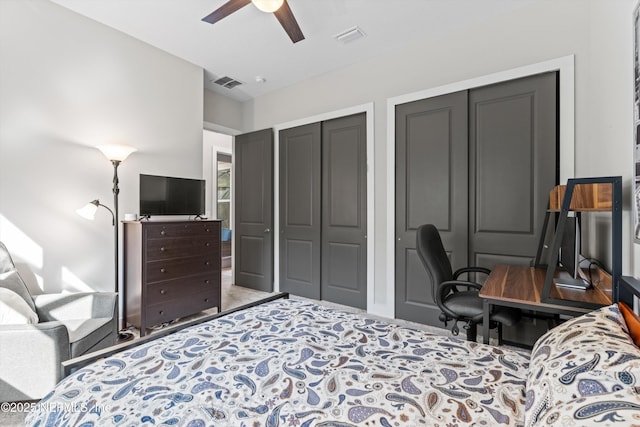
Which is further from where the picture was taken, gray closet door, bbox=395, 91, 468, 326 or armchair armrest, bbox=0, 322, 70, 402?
gray closet door, bbox=395, 91, 468, 326

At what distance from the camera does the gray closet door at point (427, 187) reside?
2.85m

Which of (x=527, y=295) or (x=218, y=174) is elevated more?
(x=218, y=174)

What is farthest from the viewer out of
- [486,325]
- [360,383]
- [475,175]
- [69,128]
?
[475,175]

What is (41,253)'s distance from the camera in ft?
8.03

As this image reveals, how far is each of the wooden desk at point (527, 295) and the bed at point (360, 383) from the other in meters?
0.30

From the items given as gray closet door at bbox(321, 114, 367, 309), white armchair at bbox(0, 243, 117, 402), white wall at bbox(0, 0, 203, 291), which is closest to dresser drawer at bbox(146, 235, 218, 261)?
white wall at bbox(0, 0, 203, 291)

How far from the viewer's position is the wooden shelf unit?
4.62 ft

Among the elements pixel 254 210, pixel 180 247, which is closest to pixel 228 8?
pixel 180 247

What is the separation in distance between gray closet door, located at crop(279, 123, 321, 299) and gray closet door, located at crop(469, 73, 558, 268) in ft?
6.09

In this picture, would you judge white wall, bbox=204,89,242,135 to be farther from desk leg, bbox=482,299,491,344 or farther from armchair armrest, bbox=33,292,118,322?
desk leg, bbox=482,299,491,344

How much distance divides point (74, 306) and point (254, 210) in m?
2.53

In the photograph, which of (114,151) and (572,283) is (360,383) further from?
(114,151)

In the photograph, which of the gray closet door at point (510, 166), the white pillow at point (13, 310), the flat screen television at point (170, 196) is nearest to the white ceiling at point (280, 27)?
the gray closet door at point (510, 166)

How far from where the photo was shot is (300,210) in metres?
4.00
